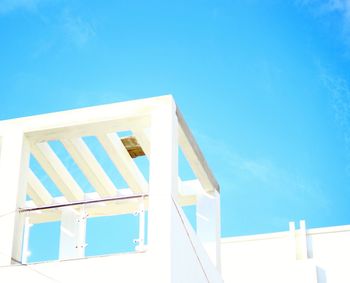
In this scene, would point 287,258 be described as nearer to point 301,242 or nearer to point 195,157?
point 301,242

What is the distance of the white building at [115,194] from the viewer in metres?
11.2

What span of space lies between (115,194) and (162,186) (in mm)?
4008

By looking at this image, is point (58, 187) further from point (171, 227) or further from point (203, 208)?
point (171, 227)

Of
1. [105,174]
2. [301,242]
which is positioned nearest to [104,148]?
[105,174]

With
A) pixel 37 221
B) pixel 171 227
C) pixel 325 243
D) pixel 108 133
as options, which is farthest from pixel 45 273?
pixel 325 243

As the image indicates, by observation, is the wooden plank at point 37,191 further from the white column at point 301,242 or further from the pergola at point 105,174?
the white column at point 301,242

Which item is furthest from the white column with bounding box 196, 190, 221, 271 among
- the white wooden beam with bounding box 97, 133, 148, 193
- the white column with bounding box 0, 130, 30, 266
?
the white column with bounding box 0, 130, 30, 266

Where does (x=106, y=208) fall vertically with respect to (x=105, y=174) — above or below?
below

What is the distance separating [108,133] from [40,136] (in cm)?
113

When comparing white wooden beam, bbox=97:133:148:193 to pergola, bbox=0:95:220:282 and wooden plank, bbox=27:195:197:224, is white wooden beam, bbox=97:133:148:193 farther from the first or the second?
wooden plank, bbox=27:195:197:224

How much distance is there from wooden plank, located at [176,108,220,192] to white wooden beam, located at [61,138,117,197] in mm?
1778

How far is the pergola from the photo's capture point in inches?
462

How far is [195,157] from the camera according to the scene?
45.7ft

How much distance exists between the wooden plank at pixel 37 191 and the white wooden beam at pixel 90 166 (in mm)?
1125
